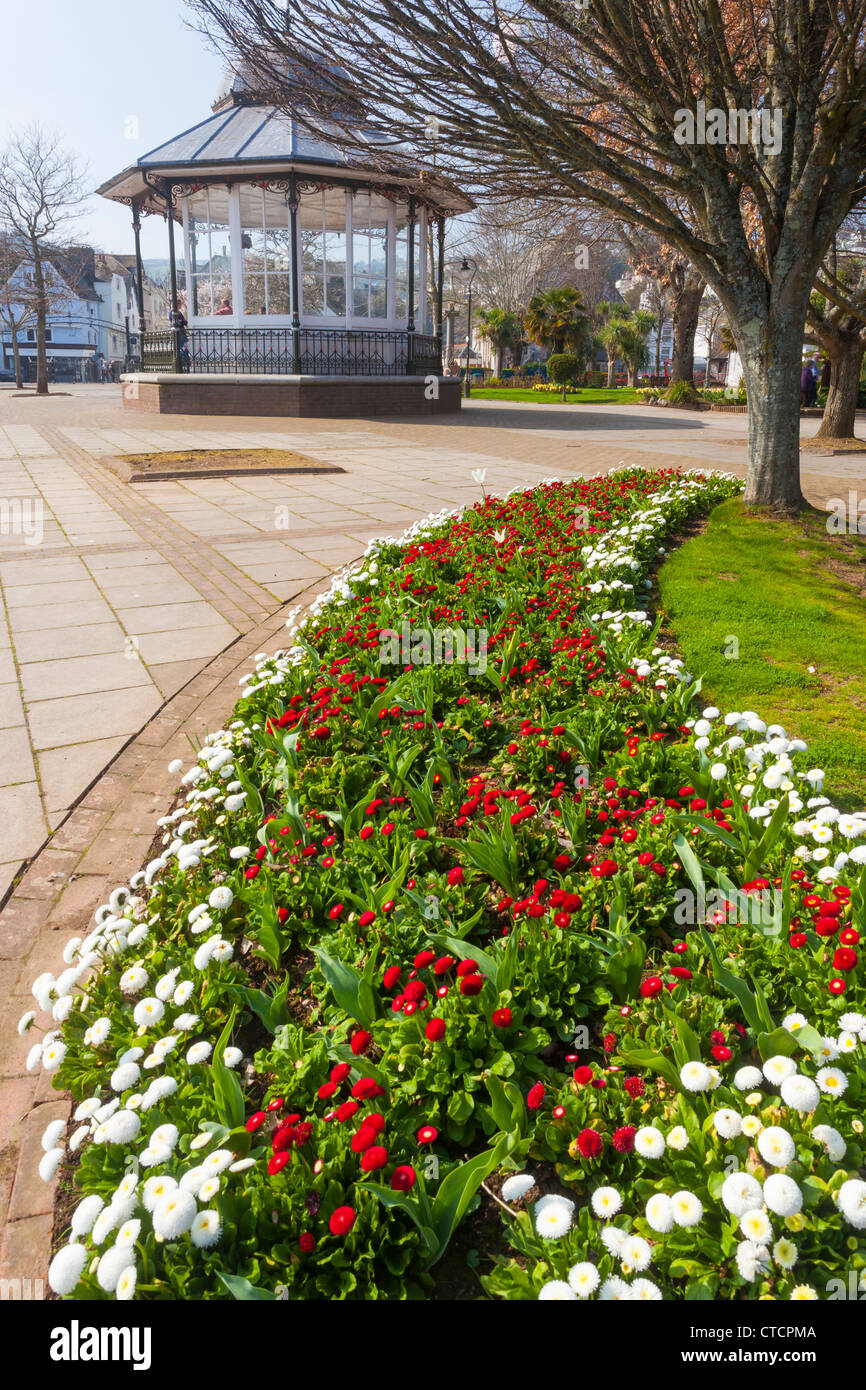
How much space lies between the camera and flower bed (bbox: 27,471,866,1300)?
1649 mm

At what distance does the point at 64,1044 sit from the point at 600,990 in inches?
53.1

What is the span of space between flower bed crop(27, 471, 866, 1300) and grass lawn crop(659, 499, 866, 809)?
0.39 meters

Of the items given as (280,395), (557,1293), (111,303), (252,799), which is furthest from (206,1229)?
(111,303)

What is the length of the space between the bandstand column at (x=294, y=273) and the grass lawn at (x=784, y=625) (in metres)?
16.6

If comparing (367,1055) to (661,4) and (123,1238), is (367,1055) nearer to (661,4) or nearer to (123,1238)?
(123,1238)

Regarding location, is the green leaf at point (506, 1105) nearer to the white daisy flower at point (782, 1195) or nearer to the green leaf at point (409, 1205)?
the green leaf at point (409, 1205)

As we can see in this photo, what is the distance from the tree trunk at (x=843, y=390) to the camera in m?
15.6

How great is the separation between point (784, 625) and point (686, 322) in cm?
2838

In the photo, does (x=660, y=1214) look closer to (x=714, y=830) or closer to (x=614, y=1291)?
(x=614, y=1291)

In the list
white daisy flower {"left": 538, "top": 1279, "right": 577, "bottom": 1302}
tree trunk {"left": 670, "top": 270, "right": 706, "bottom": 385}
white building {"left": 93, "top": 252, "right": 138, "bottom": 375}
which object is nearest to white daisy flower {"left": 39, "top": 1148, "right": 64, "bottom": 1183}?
white daisy flower {"left": 538, "top": 1279, "right": 577, "bottom": 1302}

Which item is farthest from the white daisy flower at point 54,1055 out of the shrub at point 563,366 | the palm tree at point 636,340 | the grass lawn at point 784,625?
the palm tree at point 636,340

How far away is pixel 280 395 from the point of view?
70.1 feet

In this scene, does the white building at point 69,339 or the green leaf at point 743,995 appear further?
the white building at point 69,339

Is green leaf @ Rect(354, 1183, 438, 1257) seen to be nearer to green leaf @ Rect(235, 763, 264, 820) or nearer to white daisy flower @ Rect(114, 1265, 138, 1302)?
white daisy flower @ Rect(114, 1265, 138, 1302)
